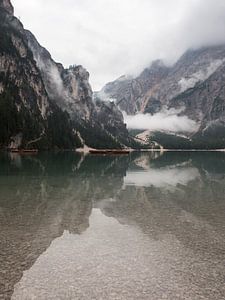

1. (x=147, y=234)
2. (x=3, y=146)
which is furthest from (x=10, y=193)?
(x=3, y=146)

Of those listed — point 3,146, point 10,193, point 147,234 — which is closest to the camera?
point 147,234

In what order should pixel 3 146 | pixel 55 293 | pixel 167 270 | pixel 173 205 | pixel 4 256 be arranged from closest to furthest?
pixel 55 293
pixel 167 270
pixel 4 256
pixel 173 205
pixel 3 146

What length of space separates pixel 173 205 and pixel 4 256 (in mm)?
16007

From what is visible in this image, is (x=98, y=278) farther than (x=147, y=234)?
No

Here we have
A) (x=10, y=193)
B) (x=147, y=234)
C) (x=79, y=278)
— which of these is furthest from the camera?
(x=10, y=193)

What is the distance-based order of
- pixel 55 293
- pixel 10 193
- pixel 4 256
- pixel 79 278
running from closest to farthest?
1. pixel 55 293
2. pixel 79 278
3. pixel 4 256
4. pixel 10 193

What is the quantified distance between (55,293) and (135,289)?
253 centimetres

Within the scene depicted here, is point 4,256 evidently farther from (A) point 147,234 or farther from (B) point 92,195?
(B) point 92,195

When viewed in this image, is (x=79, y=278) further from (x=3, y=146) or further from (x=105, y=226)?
(x=3, y=146)

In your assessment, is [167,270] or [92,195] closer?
[167,270]

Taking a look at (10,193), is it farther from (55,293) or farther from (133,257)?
(55,293)

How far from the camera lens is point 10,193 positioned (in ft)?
106

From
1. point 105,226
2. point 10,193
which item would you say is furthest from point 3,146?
point 105,226

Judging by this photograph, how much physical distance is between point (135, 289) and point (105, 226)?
9033mm
